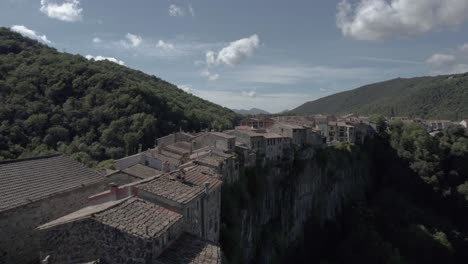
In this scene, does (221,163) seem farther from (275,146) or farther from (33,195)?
(275,146)

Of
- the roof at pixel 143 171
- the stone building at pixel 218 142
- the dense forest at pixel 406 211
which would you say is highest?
the stone building at pixel 218 142

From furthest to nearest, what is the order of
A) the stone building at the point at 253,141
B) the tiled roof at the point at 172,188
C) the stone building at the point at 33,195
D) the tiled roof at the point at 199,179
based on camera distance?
the stone building at the point at 253,141 < the tiled roof at the point at 199,179 < the tiled roof at the point at 172,188 < the stone building at the point at 33,195

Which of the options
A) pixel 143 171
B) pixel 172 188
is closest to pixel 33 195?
pixel 172 188

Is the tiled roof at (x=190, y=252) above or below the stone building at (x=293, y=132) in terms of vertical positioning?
below

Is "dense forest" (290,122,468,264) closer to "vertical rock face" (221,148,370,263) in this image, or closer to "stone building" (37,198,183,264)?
"vertical rock face" (221,148,370,263)

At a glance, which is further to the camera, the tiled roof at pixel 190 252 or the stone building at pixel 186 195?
the stone building at pixel 186 195

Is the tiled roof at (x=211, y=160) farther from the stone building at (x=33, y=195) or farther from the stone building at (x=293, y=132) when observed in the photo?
the stone building at (x=293, y=132)

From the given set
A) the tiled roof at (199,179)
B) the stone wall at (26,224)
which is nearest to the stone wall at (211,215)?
the tiled roof at (199,179)

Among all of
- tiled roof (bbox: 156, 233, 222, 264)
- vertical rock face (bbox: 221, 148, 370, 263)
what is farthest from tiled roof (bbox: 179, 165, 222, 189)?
tiled roof (bbox: 156, 233, 222, 264)
